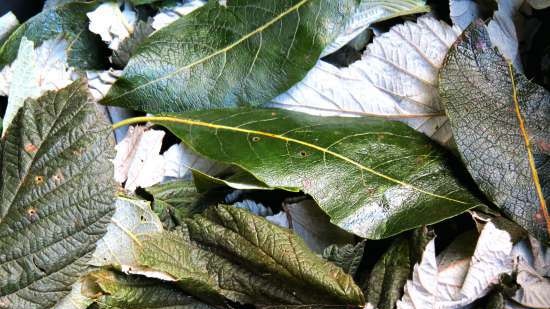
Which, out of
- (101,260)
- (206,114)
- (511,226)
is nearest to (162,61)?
(206,114)

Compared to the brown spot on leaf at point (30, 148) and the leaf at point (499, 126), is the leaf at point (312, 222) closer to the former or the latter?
the leaf at point (499, 126)

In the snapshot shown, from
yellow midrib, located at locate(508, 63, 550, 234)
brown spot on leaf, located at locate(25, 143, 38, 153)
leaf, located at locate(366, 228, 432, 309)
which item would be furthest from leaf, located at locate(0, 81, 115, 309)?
yellow midrib, located at locate(508, 63, 550, 234)

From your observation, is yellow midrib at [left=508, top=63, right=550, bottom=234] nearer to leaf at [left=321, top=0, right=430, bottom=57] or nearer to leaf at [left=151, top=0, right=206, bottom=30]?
leaf at [left=321, top=0, right=430, bottom=57]

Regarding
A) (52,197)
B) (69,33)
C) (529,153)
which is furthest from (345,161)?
(69,33)

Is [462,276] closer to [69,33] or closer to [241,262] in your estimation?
[241,262]

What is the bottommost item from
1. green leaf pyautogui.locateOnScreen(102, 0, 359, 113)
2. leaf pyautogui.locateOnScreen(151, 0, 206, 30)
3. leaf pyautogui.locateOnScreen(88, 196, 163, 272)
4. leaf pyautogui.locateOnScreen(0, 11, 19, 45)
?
leaf pyautogui.locateOnScreen(88, 196, 163, 272)

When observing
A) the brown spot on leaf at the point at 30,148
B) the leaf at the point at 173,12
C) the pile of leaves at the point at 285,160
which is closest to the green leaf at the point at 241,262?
the pile of leaves at the point at 285,160
